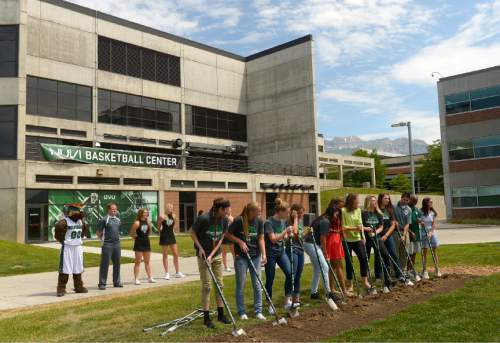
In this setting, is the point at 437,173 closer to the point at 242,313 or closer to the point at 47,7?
the point at 47,7

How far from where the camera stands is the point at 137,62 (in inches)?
1608

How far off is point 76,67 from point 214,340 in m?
33.9

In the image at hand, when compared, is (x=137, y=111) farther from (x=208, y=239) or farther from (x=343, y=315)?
(x=343, y=315)

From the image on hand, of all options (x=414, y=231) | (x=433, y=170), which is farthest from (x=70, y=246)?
(x=433, y=170)

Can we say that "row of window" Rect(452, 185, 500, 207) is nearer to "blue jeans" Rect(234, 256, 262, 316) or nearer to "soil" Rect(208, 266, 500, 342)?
"soil" Rect(208, 266, 500, 342)

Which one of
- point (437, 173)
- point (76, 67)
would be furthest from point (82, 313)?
point (437, 173)

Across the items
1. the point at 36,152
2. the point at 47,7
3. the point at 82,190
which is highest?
the point at 47,7

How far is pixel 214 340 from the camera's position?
6320 mm

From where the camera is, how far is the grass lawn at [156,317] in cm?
652

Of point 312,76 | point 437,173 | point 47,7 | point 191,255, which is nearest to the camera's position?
point 191,255

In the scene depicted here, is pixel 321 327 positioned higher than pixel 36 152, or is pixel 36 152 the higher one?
pixel 36 152

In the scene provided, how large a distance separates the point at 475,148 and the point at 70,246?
38085mm

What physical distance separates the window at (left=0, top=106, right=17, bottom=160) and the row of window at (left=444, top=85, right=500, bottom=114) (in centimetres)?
3467

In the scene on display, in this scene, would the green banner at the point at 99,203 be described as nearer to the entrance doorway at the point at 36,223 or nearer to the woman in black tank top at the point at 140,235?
the entrance doorway at the point at 36,223
